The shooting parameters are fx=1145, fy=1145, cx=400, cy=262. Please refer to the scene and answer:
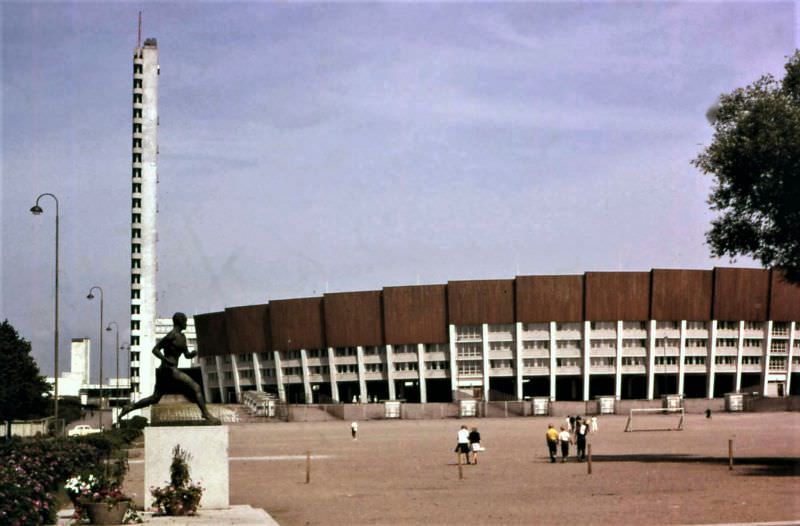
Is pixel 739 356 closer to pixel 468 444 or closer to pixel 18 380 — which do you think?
pixel 18 380

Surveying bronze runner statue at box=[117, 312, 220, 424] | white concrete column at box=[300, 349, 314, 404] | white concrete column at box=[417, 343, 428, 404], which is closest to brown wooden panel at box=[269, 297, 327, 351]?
white concrete column at box=[300, 349, 314, 404]

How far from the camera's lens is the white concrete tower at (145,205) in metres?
152

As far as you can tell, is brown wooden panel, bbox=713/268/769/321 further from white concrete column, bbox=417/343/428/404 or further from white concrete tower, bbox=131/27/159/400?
white concrete tower, bbox=131/27/159/400

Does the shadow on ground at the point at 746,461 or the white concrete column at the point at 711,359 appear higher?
the shadow on ground at the point at 746,461

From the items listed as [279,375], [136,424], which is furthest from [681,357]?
[136,424]

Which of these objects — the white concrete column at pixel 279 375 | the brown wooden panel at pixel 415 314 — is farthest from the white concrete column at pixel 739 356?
the white concrete column at pixel 279 375

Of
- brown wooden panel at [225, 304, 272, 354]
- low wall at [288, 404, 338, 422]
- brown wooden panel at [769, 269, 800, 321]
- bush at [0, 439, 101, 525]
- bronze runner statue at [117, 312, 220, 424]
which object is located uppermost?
bronze runner statue at [117, 312, 220, 424]

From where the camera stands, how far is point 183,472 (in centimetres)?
2073

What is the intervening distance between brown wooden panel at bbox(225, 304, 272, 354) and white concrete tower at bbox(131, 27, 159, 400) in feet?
34.3

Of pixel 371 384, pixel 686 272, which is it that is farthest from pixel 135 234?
pixel 686 272

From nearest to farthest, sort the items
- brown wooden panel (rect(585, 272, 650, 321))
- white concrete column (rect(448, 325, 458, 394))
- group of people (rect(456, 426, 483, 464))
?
group of people (rect(456, 426, 483, 464))
brown wooden panel (rect(585, 272, 650, 321))
white concrete column (rect(448, 325, 458, 394))

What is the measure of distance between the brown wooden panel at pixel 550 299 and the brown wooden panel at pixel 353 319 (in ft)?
57.8

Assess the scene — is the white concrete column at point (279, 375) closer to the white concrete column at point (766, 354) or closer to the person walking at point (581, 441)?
the white concrete column at point (766, 354)

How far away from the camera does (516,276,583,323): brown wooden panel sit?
13688cm
